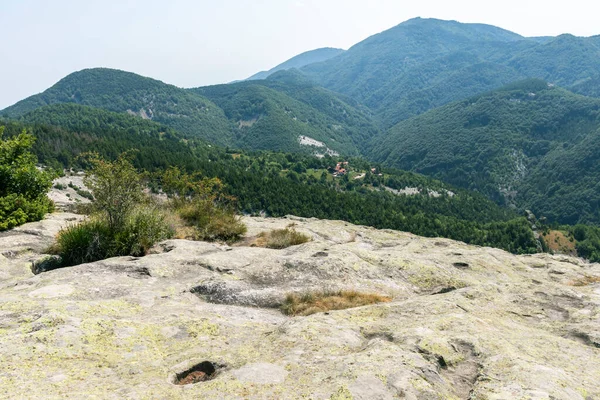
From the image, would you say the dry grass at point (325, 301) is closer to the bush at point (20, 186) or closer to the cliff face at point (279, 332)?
the cliff face at point (279, 332)

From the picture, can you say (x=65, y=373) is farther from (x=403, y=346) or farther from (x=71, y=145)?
(x=71, y=145)

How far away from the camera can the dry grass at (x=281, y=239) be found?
1551 centimetres

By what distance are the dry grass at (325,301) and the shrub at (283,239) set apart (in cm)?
582

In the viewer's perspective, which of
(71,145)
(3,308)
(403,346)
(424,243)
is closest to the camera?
(403,346)

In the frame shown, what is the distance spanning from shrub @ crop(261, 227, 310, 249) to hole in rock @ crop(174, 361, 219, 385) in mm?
9322

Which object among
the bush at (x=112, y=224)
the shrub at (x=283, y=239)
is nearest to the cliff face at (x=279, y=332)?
the bush at (x=112, y=224)

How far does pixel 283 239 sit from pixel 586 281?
1232 cm

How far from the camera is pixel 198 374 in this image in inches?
232

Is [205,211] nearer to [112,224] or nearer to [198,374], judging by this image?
[112,224]

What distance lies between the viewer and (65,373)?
205 inches

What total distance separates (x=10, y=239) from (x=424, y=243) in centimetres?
1874

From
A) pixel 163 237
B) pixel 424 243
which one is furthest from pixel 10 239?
pixel 424 243

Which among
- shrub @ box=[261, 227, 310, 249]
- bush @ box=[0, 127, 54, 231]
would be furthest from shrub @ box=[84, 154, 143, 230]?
shrub @ box=[261, 227, 310, 249]

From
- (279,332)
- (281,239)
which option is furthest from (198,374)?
(281,239)
